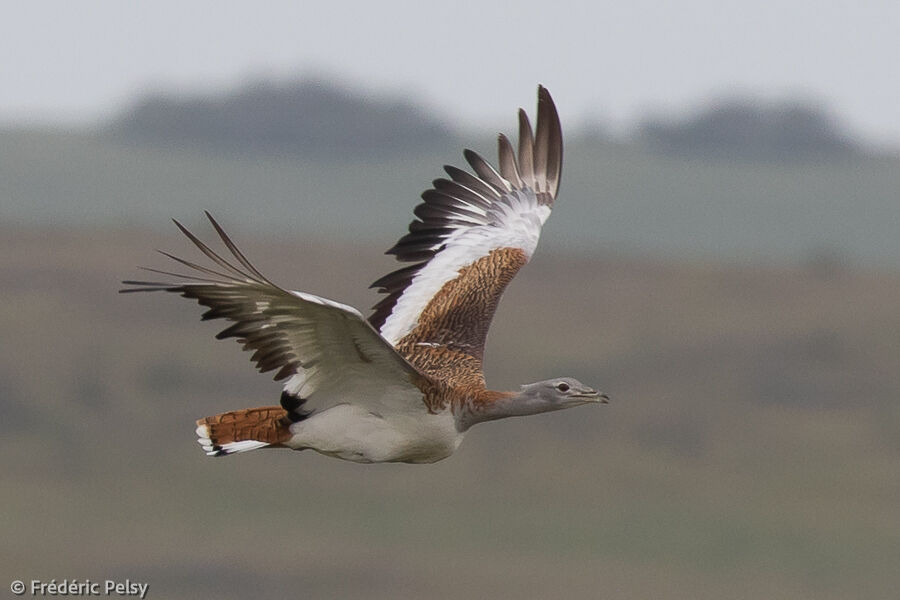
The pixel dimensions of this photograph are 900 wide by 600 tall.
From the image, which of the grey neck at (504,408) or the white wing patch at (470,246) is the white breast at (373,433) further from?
the white wing patch at (470,246)

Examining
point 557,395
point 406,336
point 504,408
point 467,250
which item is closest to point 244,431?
point 504,408

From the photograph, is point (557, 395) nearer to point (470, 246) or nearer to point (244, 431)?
point (244, 431)

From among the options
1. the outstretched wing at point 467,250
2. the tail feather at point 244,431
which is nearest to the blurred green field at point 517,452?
the outstretched wing at point 467,250

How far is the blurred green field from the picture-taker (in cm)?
8919

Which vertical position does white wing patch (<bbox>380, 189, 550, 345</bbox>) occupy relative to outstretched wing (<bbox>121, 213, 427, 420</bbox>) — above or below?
above

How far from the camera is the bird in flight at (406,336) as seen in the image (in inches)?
705

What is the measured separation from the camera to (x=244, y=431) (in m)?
19.8

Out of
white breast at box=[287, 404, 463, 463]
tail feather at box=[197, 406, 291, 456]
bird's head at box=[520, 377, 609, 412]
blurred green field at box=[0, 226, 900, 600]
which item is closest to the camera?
white breast at box=[287, 404, 463, 463]

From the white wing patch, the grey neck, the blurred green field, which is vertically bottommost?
the blurred green field

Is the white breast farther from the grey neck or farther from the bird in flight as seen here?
the grey neck

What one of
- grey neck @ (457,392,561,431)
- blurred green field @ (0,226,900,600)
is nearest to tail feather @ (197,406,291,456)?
grey neck @ (457,392,561,431)

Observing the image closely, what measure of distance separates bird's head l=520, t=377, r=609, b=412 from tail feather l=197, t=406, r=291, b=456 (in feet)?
6.21

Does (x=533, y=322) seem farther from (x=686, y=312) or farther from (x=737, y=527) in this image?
(x=737, y=527)

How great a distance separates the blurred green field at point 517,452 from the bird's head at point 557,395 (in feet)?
200
